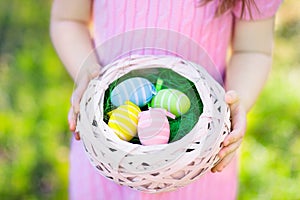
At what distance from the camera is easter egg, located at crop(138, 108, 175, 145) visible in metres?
0.90

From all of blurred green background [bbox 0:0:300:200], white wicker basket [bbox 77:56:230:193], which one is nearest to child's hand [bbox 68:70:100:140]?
white wicker basket [bbox 77:56:230:193]

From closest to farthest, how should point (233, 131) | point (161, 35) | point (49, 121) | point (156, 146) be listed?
point (156, 146), point (233, 131), point (161, 35), point (49, 121)

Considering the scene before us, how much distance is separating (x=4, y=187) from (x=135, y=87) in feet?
3.84

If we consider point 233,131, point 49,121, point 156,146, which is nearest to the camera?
point 156,146

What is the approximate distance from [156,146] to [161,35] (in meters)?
0.30

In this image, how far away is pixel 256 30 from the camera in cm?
119

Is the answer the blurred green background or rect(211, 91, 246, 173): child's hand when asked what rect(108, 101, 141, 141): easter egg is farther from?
the blurred green background

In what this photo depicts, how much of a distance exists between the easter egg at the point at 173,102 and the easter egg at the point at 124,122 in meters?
0.04

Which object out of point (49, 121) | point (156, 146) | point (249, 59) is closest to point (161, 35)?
point (249, 59)

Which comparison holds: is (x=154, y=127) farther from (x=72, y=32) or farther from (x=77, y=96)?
(x=72, y=32)

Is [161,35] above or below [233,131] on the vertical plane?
above

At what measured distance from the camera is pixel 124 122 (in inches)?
35.9

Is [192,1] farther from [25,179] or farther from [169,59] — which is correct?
[25,179]

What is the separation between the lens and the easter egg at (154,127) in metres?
0.90
